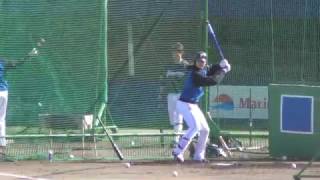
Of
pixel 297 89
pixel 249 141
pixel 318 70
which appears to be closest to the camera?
pixel 297 89

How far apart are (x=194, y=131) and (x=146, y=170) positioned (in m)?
1.30

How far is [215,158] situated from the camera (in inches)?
622

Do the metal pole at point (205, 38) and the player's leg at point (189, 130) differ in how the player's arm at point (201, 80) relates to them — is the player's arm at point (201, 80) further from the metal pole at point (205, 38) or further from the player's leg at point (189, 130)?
the metal pole at point (205, 38)

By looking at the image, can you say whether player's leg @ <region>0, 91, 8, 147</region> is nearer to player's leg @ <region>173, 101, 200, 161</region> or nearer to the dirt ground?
the dirt ground

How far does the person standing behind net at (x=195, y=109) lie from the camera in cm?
1507

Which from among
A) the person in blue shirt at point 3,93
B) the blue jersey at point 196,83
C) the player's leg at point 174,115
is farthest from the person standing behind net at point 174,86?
the person in blue shirt at point 3,93

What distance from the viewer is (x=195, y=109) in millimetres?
15219

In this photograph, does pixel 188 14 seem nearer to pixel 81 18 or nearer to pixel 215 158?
pixel 81 18

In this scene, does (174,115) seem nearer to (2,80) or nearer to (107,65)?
(107,65)

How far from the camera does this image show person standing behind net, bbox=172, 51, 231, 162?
15070mm

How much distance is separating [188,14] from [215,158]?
12.7 feet

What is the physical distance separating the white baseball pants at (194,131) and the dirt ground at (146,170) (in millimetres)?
272

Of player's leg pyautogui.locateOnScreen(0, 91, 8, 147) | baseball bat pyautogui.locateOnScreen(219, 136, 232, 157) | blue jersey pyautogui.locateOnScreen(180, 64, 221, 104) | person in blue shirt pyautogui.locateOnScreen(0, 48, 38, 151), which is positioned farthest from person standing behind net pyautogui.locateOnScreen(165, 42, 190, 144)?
player's leg pyautogui.locateOnScreen(0, 91, 8, 147)

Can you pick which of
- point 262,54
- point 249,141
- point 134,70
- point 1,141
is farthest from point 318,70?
point 1,141
